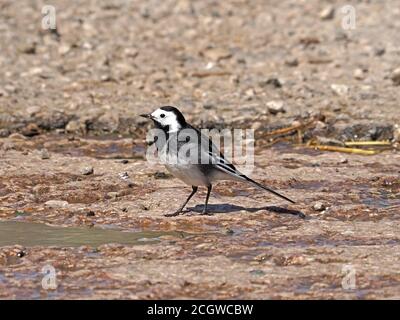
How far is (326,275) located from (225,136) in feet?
14.4

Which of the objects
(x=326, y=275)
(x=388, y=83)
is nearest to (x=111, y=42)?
(x=388, y=83)

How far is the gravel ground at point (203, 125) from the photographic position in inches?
252

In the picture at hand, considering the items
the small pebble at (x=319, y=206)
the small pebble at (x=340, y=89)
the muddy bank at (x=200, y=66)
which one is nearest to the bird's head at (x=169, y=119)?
the small pebble at (x=319, y=206)

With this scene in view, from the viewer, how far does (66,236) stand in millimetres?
7359

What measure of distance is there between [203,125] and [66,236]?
3.75 metres

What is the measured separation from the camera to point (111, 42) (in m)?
14.3

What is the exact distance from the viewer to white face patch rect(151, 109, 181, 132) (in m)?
8.28

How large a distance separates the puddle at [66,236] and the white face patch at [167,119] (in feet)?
3.70

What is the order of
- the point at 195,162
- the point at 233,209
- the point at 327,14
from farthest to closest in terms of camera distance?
the point at 327,14
the point at 233,209
the point at 195,162

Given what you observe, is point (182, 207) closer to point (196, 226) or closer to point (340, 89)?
point (196, 226)

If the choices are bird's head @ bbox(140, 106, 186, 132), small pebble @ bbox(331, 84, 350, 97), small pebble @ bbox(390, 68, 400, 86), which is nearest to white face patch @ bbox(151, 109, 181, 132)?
bird's head @ bbox(140, 106, 186, 132)

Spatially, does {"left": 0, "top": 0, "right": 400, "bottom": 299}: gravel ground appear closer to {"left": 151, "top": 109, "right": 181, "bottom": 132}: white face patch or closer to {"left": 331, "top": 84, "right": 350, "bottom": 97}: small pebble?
{"left": 331, "top": 84, "right": 350, "bottom": 97}: small pebble

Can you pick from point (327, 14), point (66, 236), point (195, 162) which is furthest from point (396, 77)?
point (66, 236)

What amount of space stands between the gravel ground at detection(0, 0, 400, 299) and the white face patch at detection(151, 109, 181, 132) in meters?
0.59
